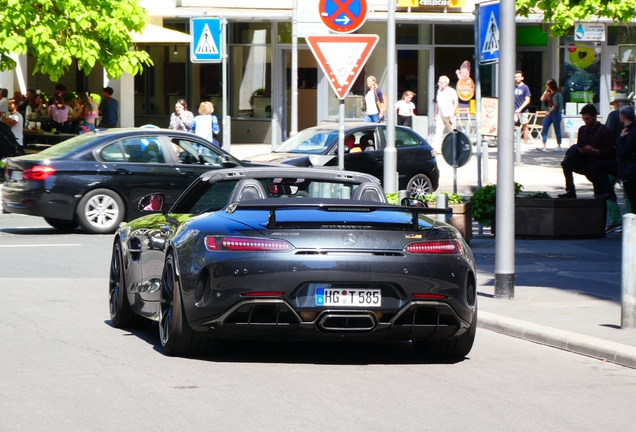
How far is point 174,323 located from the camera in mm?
7805

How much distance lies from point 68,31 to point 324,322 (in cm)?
1772

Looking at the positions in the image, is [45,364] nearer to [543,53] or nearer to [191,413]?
[191,413]

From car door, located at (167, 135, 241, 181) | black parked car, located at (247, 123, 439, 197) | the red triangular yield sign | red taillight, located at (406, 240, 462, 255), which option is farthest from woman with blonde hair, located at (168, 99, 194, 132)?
red taillight, located at (406, 240, 462, 255)

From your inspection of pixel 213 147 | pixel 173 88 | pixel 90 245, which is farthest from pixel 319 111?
pixel 90 245

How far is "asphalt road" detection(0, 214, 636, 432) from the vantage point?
6.24 m

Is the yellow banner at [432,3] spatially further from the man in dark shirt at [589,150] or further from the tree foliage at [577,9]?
the man in dark shirt at [589,150]

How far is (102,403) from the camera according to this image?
258 inches

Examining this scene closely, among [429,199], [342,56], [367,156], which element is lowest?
[429,199]

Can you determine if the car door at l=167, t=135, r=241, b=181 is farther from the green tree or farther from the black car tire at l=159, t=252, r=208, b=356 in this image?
the black car tire at l=159, t=252, r=208, b=356

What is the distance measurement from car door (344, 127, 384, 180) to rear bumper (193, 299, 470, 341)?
13949 mm

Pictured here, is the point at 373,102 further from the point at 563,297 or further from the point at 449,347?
the point at 449,347

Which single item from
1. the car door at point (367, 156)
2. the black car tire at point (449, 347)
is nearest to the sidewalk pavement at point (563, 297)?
the black car tire at point (449, 347)

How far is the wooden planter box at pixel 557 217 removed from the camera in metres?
16.2

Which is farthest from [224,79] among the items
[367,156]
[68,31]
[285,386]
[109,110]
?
[285,386]
